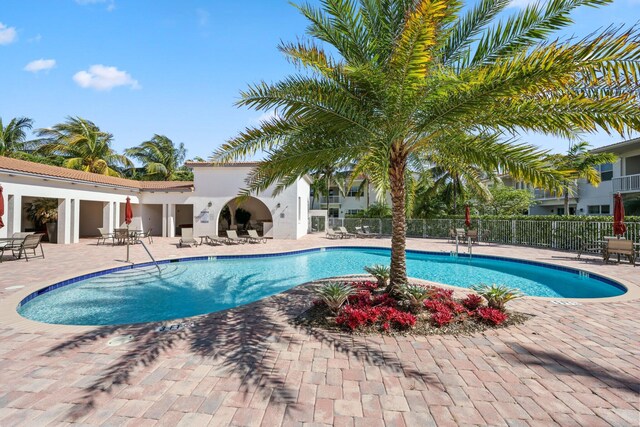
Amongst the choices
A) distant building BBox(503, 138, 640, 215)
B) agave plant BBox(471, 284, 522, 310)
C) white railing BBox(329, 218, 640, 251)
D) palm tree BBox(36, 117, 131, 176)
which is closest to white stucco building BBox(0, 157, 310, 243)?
palm tree BBox(36, 117, 131, 176)

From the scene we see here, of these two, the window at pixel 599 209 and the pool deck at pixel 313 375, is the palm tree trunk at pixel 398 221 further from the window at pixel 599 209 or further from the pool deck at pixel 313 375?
the window at pixel 599 209

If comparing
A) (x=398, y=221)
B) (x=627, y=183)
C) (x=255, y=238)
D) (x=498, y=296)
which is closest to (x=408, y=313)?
(x=498, y=296)

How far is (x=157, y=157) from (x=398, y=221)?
39.0m

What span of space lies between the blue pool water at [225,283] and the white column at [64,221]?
10.2m

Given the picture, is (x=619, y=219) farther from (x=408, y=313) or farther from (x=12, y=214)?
(x=12, y=214)

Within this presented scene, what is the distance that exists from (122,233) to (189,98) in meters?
10.1

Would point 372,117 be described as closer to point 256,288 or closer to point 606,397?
point 606,397

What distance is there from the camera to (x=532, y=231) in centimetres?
1836

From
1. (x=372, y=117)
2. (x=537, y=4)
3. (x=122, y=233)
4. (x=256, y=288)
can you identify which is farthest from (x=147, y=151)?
(x=537, y=4)

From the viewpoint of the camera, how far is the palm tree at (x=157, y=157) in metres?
36.6

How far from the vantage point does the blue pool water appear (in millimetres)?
7277

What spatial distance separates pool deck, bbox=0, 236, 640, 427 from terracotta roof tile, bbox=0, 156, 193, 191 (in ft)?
45.1

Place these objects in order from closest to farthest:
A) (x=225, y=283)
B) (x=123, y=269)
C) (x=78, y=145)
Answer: (x=225, y=283), (x=123, y=269), (x=78, y=145)

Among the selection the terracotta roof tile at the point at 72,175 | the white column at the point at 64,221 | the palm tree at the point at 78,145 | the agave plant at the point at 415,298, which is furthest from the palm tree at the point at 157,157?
the agave plant at the point at 415,298
